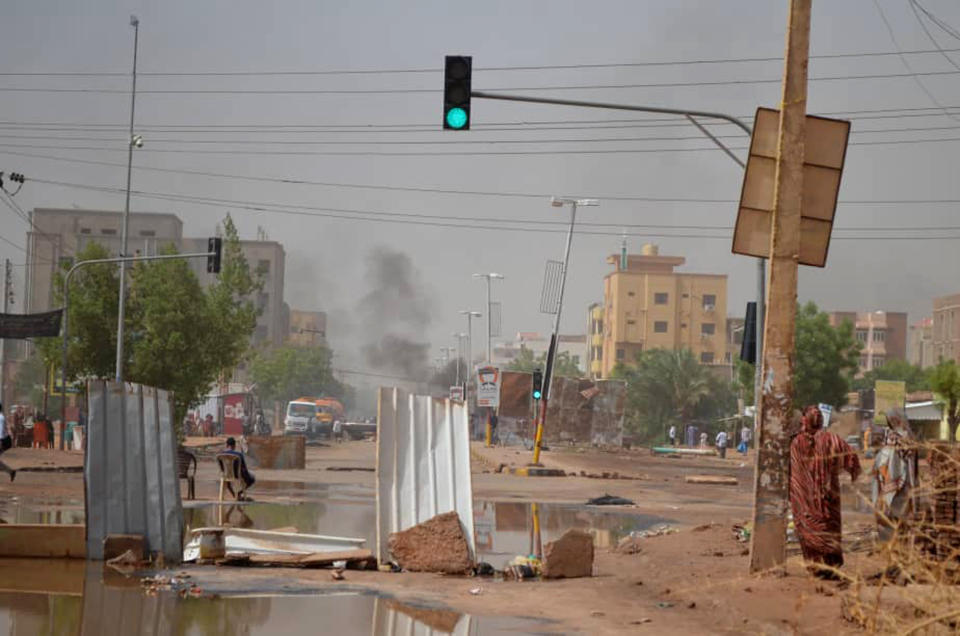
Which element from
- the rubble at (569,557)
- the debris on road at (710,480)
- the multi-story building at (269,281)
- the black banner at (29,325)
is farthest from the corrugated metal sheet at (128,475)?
the multi-story building at (269,281)

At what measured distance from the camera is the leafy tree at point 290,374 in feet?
434

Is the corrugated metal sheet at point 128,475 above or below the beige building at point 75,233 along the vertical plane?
below

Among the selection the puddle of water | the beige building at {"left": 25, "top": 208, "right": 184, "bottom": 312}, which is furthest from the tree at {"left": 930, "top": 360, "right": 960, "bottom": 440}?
the beige building at {"left": 25, "top": 208, "right": 184, "bottom": 312}

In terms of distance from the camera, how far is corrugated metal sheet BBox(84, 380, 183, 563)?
554 inches

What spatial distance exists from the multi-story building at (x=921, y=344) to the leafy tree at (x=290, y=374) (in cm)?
6570

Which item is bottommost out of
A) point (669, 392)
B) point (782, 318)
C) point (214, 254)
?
point (669, 392)

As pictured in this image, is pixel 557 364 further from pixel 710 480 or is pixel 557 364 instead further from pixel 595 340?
pixel 710 480

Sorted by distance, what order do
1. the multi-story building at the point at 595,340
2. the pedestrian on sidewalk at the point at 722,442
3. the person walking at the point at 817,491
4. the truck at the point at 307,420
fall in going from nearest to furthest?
the person walking at the point at 817,491 < the pedestrian on sidewalk at the point at 722,442 < the truck at the point at 307,420 < the multi-story building at the point at 595,340

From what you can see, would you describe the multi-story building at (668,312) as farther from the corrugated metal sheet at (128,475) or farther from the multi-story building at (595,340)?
the corrugated metal sheet at (128,475)

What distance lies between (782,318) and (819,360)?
68.3 meters

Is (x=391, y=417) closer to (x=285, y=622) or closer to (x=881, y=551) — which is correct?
(x=285, y=622)

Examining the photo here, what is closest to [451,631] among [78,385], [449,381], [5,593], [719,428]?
[5,593]

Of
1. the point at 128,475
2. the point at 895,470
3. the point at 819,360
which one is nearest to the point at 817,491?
the point at 895,470

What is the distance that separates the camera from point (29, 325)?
4312cm
